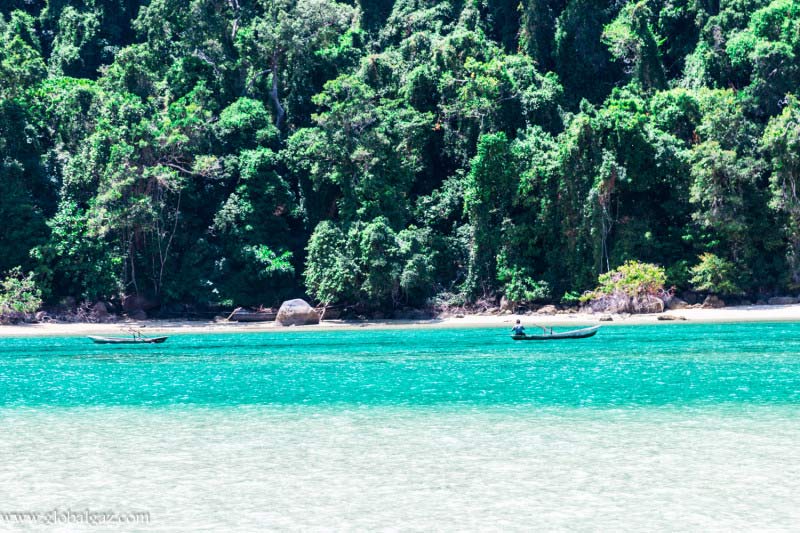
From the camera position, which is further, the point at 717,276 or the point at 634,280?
the point at 634,280

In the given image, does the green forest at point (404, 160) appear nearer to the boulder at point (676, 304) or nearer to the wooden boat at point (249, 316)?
the wooden boat at point (249, 316)

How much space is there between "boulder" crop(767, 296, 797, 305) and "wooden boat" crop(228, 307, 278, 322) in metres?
26.4

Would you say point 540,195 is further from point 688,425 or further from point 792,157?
point 688,425

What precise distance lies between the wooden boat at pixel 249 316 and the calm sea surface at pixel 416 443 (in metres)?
20.5

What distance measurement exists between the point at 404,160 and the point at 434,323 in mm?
10176

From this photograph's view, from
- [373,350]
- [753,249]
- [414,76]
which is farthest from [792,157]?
[373,350]

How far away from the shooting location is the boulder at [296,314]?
155 ft

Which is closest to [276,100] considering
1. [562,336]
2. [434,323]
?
[434,323]

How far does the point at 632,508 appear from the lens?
1002cm

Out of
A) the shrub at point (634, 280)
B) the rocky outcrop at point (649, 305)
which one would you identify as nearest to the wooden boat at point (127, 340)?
the shrub at point (634, 280)

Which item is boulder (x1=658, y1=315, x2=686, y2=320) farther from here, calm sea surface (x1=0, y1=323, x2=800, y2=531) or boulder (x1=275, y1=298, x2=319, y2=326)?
boulder (x1=275, y1=298, x2=319, y2=326)

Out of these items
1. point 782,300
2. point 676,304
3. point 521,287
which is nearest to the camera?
point 782,300

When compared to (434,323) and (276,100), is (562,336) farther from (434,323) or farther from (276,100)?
(276,100)

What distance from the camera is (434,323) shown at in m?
47.7
